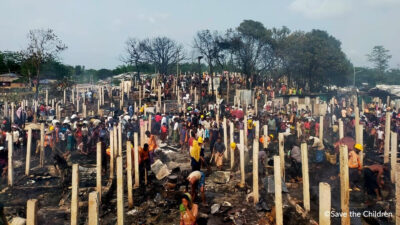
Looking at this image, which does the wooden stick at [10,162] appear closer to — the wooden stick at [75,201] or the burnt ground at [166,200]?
the burnt ground at [166,200]

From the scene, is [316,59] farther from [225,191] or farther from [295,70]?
[225,191]

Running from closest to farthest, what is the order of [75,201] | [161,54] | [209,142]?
1. [75,201]
2. [209,142]
3. [161,54]

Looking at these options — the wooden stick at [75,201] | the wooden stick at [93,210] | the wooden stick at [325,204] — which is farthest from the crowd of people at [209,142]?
the wooden stick at [325,204]

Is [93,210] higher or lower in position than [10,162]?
higher

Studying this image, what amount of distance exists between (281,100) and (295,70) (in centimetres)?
1226

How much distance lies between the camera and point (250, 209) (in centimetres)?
927

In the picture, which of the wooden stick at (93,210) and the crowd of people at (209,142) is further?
the crowd of people at (209,142)

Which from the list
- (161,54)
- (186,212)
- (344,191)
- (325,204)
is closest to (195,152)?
(186,212)

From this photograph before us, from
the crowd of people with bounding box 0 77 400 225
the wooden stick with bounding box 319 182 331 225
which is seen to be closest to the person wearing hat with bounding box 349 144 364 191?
the crowd of people with bounding box 0 77 400 225

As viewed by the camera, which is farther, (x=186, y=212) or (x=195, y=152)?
(x=195, y=152)

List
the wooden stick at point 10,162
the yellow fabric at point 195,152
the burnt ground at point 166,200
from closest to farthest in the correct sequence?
the burnt ground at point 166,200 → the yellow fabric at point 195,152 → the wooden stick at point 10,162

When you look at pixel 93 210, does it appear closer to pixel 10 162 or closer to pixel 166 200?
pixel 166 200

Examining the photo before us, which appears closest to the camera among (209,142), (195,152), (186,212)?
(186,212)

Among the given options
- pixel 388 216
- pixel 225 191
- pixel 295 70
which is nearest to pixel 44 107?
pixel 225 191
